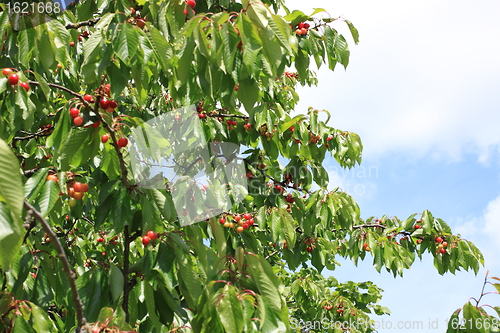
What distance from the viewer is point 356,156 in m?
4.32

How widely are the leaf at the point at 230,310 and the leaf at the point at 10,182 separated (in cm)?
76

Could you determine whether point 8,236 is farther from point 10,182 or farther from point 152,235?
point 152,235

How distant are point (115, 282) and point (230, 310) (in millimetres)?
590

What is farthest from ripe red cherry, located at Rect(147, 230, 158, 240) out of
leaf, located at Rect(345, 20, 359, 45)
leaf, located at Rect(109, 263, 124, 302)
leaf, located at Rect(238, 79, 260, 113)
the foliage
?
leaf, located at Rect(345, 20, 359, 45)

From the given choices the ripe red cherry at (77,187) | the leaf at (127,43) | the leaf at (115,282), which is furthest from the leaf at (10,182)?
the ripe red cherry at (77,187)

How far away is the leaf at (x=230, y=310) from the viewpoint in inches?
49.9

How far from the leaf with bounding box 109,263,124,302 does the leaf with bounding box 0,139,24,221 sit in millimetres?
1005

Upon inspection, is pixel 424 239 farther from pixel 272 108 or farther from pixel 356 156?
pixel 272 108

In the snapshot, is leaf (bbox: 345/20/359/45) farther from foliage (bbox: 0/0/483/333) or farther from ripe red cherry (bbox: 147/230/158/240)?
ripe red cherry (bbox: 147/230/158/240)

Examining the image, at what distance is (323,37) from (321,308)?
473cm

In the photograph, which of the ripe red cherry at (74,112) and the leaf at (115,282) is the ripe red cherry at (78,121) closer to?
the ripe red cherry at (74,112)

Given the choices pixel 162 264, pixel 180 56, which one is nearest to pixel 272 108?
pixel 180 56

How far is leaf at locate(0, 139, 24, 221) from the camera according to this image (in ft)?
2.24

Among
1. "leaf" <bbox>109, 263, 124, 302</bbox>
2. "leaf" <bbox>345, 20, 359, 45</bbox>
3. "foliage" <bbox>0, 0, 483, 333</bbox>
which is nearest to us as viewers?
"foliage" <bbox>0, 0, 483, 333</bbox>
